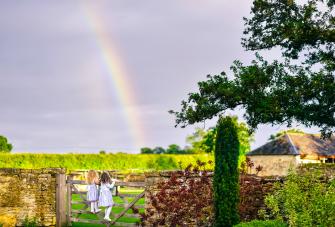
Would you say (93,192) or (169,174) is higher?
(169,174)

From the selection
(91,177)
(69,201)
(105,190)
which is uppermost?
(91,177)

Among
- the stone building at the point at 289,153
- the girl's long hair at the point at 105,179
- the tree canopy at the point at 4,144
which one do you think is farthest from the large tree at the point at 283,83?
the tree canopy at the point at 4,144

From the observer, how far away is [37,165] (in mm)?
45688

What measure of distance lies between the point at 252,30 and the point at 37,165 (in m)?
27.9

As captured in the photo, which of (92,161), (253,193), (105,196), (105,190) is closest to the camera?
(253,193)

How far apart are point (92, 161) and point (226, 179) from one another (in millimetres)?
36605

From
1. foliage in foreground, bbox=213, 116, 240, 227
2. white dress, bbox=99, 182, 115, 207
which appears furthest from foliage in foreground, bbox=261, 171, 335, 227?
white dress, bbox=99, 182, 115, 207

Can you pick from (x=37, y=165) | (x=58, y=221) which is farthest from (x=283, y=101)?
(x=37, y=165)

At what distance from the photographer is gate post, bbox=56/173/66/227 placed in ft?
65.9

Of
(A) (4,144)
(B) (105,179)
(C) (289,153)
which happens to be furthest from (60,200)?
(A) (4,144)

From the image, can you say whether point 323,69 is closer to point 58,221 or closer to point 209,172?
point 209,172

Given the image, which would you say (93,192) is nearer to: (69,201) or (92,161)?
(69,201)

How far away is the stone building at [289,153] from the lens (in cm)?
5397

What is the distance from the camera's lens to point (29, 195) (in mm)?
20094
